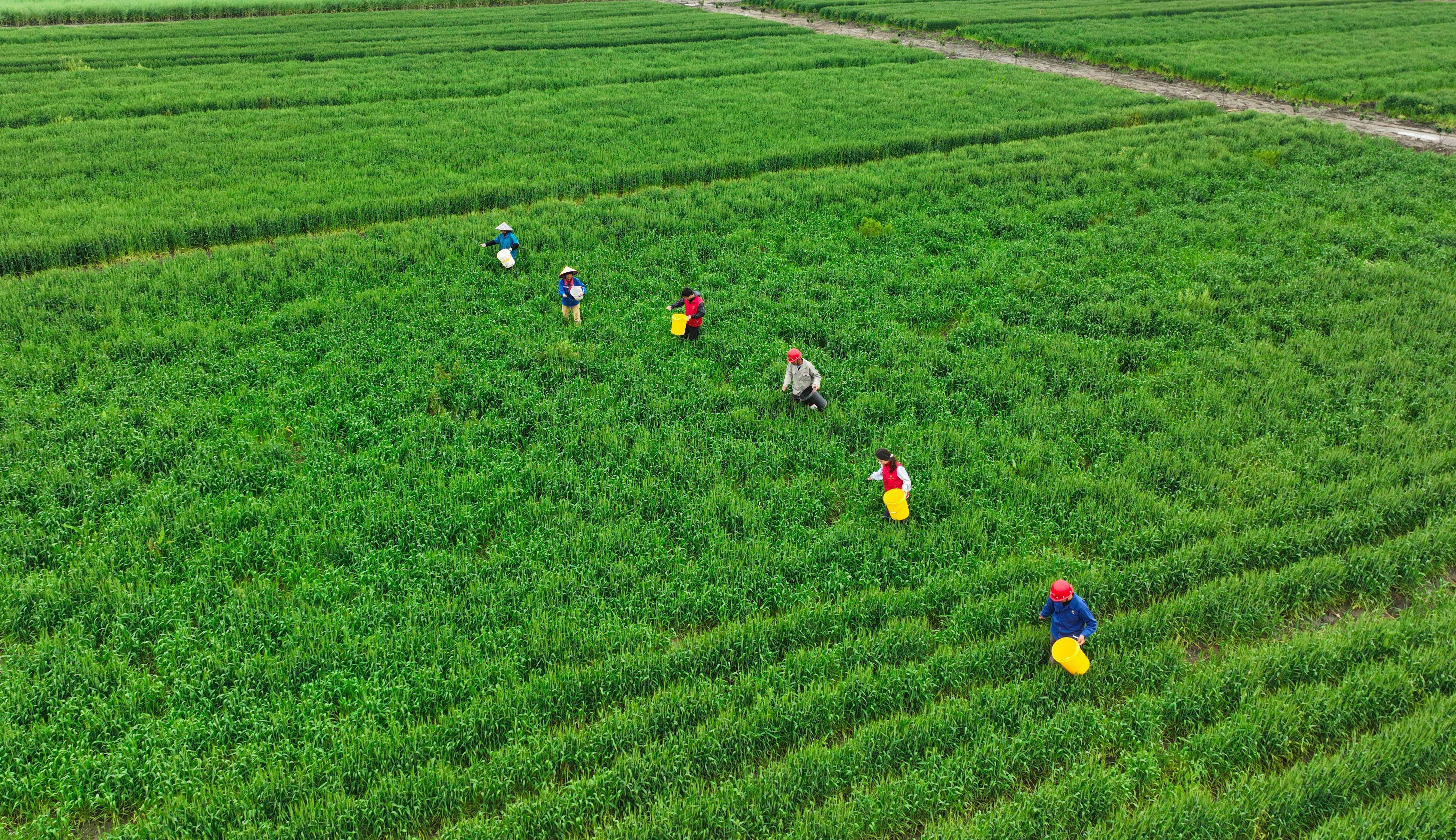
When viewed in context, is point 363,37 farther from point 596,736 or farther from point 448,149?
point 596,736

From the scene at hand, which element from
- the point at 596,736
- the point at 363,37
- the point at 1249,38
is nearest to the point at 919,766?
the point at 596,736

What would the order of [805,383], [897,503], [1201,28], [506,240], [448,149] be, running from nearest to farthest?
[897,503] < [805,383] < [506,240] < [448,149] < [1201,28]

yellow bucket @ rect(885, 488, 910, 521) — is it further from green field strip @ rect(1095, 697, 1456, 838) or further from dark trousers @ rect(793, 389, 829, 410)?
green field strip @ rect(1095, 697, 1456, 838)

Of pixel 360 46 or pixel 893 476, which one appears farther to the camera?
pixel 360 46

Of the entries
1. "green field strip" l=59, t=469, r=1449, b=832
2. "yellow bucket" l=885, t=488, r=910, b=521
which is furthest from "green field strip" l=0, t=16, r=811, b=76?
"green field strip" l=59, t=469, r=1449, b=832

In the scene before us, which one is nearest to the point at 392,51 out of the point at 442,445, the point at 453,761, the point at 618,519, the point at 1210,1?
the point at 442,445

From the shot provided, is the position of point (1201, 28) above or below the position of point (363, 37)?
above

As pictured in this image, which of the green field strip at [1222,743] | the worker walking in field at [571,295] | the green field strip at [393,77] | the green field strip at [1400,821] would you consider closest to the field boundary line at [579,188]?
the worker walking in field at [571,295]
